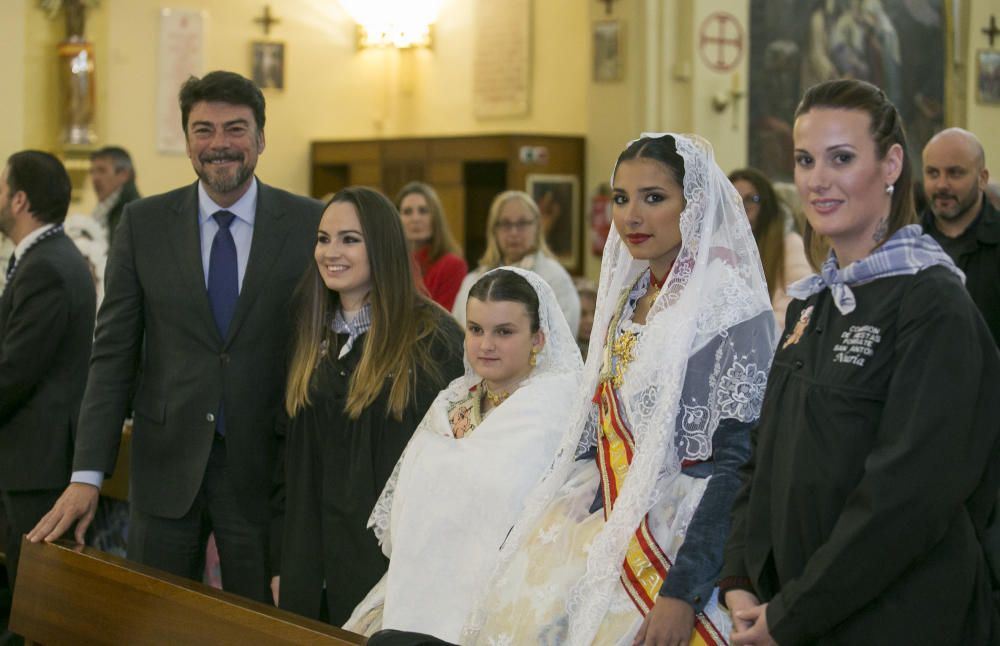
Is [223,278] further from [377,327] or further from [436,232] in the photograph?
[436,232]

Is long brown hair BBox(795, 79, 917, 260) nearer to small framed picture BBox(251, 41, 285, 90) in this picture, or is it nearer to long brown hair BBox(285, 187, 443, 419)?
long brown hair BBox(285, 187, 443, 419)

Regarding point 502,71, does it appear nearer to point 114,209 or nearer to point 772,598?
point 114,209

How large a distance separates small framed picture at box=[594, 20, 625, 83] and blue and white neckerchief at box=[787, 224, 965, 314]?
1026 cm

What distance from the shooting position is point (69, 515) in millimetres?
3711

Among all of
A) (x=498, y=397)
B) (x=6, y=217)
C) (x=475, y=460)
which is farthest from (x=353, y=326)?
(x=6, y=217)

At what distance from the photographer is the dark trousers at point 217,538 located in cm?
387

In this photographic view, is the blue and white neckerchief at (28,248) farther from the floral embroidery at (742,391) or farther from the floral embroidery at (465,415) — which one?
the floral embroidery at (742,391)

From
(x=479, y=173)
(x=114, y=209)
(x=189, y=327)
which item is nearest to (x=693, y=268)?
(x=189, y=327)

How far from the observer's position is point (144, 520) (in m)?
3.91

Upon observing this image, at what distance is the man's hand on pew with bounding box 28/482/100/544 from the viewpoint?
357 centimetres

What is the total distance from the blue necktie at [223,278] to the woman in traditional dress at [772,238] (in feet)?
8.08

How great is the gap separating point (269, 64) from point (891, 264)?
1239 centimetres

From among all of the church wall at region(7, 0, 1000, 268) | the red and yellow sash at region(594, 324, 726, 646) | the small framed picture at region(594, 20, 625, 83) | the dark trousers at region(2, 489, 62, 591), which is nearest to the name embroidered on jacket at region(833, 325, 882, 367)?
the red and yellow sash at region(594, 324, 726, 646)

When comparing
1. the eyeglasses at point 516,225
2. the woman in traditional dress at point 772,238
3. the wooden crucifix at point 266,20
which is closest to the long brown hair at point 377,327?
the woman in traditional dress at point 772,238
